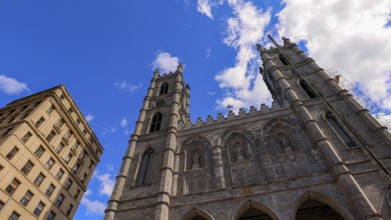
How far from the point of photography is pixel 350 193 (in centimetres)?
1310

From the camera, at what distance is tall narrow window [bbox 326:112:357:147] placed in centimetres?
1722

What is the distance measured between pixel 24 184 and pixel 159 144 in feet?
40.8

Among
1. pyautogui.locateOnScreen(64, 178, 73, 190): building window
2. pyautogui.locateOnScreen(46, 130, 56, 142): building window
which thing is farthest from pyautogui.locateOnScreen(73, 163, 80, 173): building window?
pyautogui.locateOnScreen(46, 130, 56, 142): building window

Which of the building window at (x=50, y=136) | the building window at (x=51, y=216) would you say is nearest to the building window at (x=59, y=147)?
the building window at (x=50, y=136)

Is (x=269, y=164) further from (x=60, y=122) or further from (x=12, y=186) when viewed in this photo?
(x=60, y=122)

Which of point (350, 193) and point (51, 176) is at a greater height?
point (51, 176)

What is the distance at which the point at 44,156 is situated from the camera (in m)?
25.0

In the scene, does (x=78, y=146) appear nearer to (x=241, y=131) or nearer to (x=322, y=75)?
(x=241, y=131)

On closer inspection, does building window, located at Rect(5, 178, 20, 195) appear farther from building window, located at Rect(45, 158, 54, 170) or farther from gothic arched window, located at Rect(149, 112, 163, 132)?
gothic arched window, located at Rect(149, 112, 163, 132)

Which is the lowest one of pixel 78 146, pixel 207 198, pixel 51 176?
pixel 207 198

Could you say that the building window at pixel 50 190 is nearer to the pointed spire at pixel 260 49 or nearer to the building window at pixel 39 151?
the building window at pixel 39 151

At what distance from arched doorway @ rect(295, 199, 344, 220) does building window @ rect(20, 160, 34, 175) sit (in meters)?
23.4

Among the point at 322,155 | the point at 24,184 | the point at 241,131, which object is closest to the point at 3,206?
the point at 24,184

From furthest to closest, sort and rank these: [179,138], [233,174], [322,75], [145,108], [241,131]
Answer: [145,108]
[322,75]
[179,138]
[241,131]
[233,174]
